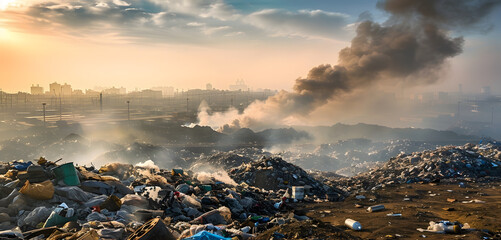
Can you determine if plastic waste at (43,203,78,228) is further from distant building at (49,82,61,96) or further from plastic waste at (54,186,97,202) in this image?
distant building at (49,82,61,96)

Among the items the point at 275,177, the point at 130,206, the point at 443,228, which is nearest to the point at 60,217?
the point at 130,206

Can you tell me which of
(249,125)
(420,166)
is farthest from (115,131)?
(420,166)

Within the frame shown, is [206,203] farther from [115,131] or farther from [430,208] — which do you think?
[115,131]

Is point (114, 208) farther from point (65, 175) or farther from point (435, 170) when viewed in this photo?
point (435, 170)

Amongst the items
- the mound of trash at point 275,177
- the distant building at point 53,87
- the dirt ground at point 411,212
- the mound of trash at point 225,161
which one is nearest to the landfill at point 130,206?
the dirt ground at point 411,212

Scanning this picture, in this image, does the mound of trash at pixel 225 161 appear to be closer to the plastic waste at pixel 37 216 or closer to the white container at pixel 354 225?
Result: the white container at pixel 354 225

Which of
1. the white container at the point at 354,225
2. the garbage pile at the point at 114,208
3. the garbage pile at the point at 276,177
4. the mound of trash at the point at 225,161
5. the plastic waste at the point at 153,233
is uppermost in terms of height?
the plastic waste at the point at 153,233
